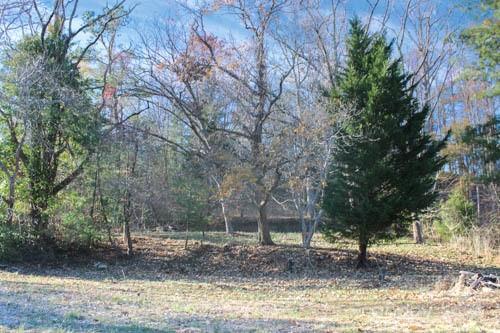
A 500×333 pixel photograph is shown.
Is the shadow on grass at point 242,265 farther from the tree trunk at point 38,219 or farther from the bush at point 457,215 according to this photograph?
the bush at point 457,215

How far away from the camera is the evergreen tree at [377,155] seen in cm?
1462

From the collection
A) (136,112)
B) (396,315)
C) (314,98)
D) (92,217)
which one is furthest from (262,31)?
(396,315)

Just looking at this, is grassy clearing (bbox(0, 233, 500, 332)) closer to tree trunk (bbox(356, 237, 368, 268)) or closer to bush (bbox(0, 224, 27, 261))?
tree trunk (bbox(356, 237, 368, 268))

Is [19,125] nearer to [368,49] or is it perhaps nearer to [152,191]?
[152,191]

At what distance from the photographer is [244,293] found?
11570mm

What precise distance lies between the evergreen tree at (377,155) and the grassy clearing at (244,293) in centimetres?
186

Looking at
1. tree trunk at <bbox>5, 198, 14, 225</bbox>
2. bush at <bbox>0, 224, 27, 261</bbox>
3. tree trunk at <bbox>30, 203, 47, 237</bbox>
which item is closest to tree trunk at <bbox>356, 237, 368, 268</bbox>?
tree trunk at <bbox>30, 203, 47, 237</bbox>

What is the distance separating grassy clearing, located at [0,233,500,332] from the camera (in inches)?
253

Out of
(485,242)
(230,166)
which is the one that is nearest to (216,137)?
(230,166)

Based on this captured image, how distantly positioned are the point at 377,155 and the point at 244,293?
6220 mm

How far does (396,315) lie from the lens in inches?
309

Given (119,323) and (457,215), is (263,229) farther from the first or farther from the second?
(119,323)

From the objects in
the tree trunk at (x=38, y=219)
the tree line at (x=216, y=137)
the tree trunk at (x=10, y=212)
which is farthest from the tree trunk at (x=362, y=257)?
the tree trunk at (x=10, y=212)

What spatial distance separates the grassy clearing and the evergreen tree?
1.86 meters
